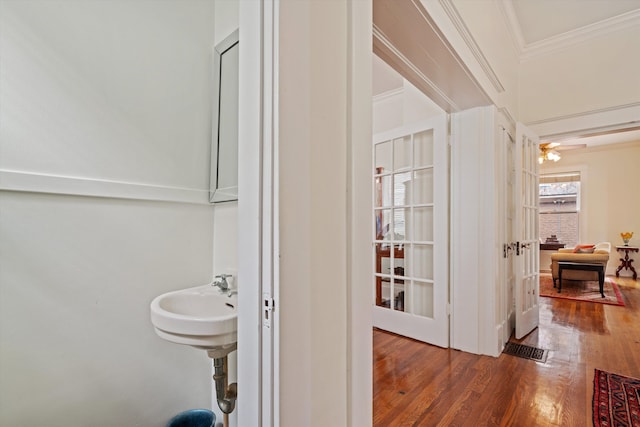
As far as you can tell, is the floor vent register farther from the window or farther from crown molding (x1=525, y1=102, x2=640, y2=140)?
the window

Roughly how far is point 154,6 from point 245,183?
1364 mm

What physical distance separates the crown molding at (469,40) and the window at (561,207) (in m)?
6.25

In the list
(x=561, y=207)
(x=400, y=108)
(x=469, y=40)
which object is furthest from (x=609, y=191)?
(x=469, y=40)

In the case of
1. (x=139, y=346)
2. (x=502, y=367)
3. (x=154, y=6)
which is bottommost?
(x=502, y=367)

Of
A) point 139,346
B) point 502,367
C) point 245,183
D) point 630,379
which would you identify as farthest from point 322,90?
point 630,379

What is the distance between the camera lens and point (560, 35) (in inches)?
116

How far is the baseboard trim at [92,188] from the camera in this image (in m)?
1.15

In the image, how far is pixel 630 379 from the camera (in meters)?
1.99

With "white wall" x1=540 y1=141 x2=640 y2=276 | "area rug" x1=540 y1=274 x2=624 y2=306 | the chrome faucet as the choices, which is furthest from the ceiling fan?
the chrome faucet

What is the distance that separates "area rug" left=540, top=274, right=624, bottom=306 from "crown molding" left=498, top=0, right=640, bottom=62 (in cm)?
344

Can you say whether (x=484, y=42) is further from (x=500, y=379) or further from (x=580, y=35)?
(x=500, y=379)

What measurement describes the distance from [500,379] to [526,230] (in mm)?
1583

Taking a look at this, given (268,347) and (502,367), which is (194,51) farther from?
(502,367)

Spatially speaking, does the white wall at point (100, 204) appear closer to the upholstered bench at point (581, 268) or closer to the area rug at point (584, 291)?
the area rug at point (584, 291)
